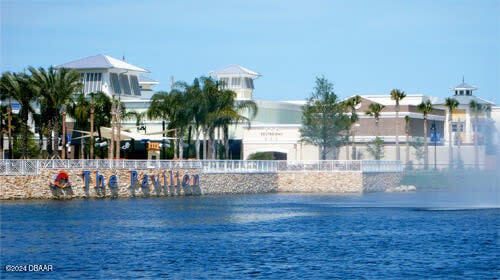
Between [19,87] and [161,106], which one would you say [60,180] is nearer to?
[19,87]

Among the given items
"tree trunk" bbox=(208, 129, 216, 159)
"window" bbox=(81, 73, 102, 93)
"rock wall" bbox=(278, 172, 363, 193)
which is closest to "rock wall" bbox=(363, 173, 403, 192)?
"rock wall" bbox=(278, 172, 363, 193)

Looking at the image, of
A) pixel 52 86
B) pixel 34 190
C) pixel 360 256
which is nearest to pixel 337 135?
pixel 52 86

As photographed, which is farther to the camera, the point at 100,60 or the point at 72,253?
the point at 100,60

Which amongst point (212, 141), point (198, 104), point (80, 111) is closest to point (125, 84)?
point (212, 141)

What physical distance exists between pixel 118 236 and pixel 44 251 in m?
6.86

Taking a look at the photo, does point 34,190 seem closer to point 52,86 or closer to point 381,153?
point 52,86

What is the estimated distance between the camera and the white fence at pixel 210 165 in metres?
68.1

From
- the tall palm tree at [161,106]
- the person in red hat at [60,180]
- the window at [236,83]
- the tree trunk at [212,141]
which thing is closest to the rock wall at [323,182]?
the tree trunk at [212,141]

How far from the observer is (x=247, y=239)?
160 ft

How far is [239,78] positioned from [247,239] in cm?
7968

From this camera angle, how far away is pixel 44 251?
42.5 m

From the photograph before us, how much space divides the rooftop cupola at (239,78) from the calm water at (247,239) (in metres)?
52.8

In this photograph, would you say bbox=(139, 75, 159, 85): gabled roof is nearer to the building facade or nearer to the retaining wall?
the building facade

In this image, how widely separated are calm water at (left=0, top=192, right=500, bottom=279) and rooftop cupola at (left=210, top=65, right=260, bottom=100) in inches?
2079
